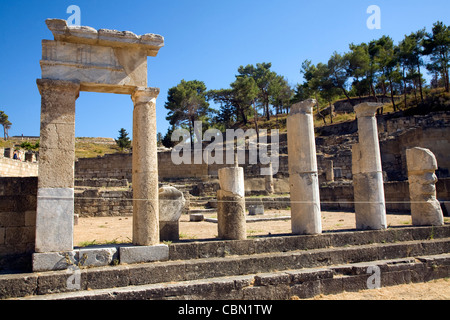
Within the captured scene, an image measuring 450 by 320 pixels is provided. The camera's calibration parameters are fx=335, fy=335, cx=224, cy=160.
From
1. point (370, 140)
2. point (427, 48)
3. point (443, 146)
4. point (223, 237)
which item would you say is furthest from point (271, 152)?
point (223, 237)

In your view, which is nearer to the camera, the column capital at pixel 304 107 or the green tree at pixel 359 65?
the column capital at pixel 304 107

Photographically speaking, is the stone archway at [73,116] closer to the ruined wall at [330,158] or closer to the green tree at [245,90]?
the ruined wall at [330,158]

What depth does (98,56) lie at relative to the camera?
603 cm

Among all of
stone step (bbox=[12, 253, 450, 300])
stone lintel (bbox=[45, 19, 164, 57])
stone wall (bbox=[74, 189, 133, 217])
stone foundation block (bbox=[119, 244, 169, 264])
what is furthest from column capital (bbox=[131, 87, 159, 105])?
stone wall (bbox=[74, 189, 133, 217])

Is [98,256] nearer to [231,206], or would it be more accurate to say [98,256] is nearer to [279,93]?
[231,206]

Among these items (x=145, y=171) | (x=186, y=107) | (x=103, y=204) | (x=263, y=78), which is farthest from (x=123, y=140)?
(x=145, y=171)

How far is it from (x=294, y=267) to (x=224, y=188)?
1972 mm

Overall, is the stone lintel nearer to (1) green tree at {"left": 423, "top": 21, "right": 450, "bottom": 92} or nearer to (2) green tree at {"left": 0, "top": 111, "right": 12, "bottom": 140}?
(1) green tree at {"left": 423, "top": 21, "right": 450, "bottom": 92}

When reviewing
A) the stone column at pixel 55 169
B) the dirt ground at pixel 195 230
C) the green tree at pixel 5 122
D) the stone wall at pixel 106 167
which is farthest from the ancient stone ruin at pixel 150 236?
the green tree at pixel 5 122

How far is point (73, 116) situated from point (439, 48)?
40.1 meters

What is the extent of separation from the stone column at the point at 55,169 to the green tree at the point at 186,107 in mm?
37981

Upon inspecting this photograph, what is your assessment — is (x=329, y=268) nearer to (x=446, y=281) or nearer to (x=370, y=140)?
(x=446, y=281)

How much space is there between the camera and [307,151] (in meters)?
7.13

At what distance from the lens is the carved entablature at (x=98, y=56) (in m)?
A: 5.71
